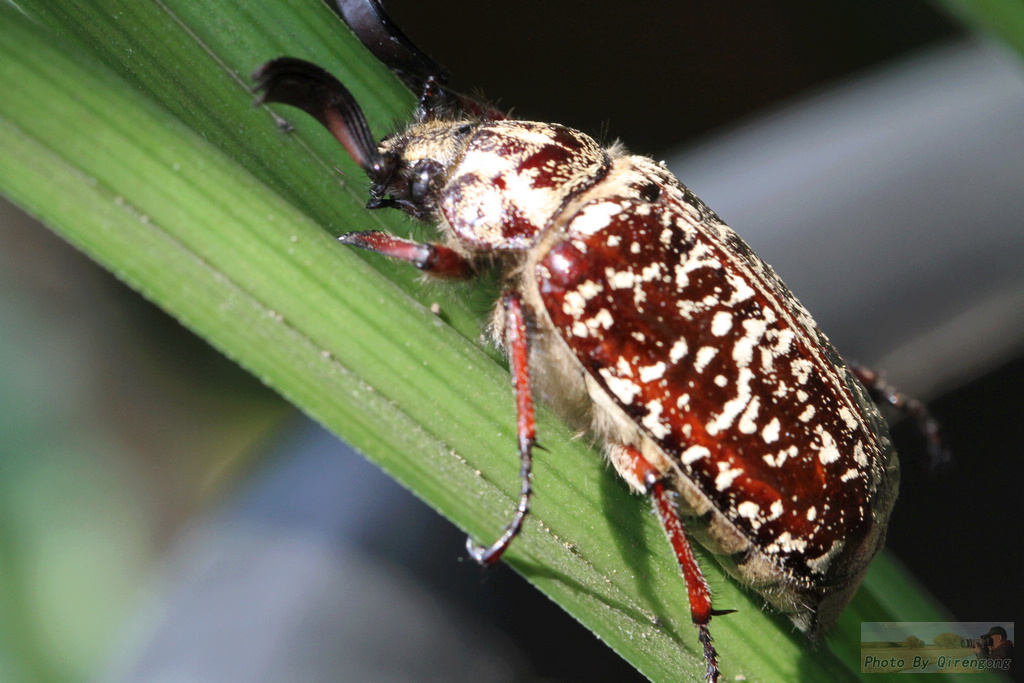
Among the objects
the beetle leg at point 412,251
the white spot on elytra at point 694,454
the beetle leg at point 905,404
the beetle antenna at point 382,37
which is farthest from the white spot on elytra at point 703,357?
the beetle antenna at point 382,37

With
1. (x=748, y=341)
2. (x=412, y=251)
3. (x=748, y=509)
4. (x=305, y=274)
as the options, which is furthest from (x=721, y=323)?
(x=305, y=274)

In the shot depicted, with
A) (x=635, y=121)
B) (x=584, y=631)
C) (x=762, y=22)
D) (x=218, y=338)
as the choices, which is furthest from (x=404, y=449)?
(x=762, y=22)

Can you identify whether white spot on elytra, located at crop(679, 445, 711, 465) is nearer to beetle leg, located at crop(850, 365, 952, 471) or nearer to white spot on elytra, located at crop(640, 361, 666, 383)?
white spot on elytra, located at crop(640, 361, 666, 383)

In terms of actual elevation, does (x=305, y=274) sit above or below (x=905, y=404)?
below

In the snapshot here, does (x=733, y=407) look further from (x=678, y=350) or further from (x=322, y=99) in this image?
(x=322, y=99)

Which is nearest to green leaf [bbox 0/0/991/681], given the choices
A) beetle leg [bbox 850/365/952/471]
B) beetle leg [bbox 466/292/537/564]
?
beetle leg [bbox 466/292/537/564]

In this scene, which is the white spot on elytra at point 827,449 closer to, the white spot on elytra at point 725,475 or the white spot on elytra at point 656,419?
the white spot on elytra at point 725,475
